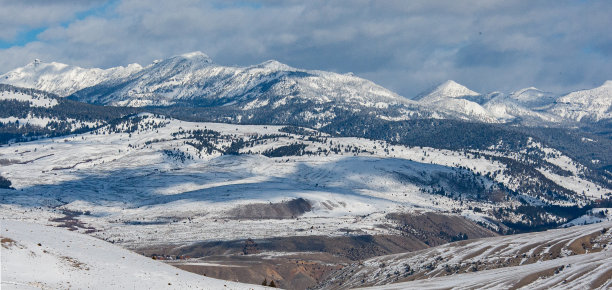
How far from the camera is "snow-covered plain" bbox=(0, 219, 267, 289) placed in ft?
181

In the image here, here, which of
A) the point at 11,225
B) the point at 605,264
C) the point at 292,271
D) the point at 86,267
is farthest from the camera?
the point at 292,271

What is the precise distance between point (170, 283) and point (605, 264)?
7436 cm

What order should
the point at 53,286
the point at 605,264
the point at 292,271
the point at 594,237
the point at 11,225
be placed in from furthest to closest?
the point at 292,271, the point at 594,237, the point at 605,264, the point at 11,225, the point at 53,286

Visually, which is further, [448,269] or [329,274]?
[329,274]

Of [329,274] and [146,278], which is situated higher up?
[146,278]

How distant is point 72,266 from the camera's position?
2352 inches

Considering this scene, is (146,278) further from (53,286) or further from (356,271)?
(356,271)

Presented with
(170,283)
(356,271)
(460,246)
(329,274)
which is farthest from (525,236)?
(170,283)

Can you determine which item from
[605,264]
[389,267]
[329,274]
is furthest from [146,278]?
[329,274]

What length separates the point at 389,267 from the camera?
166 meters

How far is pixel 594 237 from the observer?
14100 cm

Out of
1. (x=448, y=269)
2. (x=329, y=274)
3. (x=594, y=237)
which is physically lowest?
(x=329, y=274)

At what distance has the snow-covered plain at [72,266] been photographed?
181 ft

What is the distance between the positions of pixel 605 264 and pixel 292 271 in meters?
110
